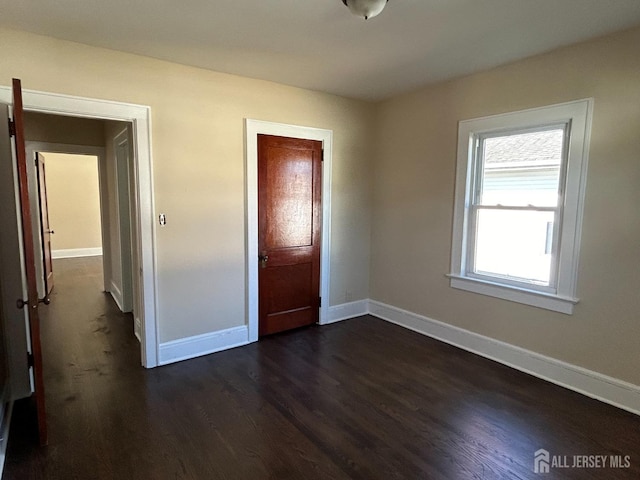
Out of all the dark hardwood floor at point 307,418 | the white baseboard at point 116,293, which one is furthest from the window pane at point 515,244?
the white baseboard at point 116,293

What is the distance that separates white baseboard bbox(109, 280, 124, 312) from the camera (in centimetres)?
493

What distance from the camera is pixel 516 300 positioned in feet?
10.6

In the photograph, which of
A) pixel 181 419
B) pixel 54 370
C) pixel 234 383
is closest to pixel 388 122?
pixel 234 383

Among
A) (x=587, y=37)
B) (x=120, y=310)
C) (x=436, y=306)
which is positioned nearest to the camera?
(x=587, y=37)

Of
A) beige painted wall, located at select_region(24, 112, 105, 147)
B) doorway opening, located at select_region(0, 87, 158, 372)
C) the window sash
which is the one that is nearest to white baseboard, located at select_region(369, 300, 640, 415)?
the window sash

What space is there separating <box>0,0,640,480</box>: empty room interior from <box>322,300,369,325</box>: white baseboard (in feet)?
0.08

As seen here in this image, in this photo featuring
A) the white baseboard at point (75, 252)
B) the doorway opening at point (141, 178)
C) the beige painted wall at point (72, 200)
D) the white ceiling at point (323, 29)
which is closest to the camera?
the white ceiling at point (323, 29)

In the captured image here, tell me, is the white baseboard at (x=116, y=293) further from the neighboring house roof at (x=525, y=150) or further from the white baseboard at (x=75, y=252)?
the neighboring house roof at (x=525, y=150)

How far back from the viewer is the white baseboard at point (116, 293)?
194 inches

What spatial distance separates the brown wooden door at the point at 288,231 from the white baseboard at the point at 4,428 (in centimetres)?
206

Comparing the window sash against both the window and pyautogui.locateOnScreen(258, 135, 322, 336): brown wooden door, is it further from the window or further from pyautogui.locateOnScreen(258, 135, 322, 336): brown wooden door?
pyautogui.locateOnScreen(258, 135, 322, 336): brown wooden door

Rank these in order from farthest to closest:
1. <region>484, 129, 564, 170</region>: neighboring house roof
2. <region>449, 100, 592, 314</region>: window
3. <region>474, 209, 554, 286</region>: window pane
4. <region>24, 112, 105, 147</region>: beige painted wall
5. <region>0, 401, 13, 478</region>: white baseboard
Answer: <region>24, 112, 105, 147</region>: beige painted wall < <region>474, 209, 554, 286</region>: window pane < <region>484, 129, 564, 170</region>: neighboring house roof < <region>449, 100, 592, 314</region>: window < <region>0, 401, 13, 478</region>: white baseboard

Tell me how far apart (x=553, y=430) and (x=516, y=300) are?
44.5 inches

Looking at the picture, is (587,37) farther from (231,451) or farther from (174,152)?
(231,451)
